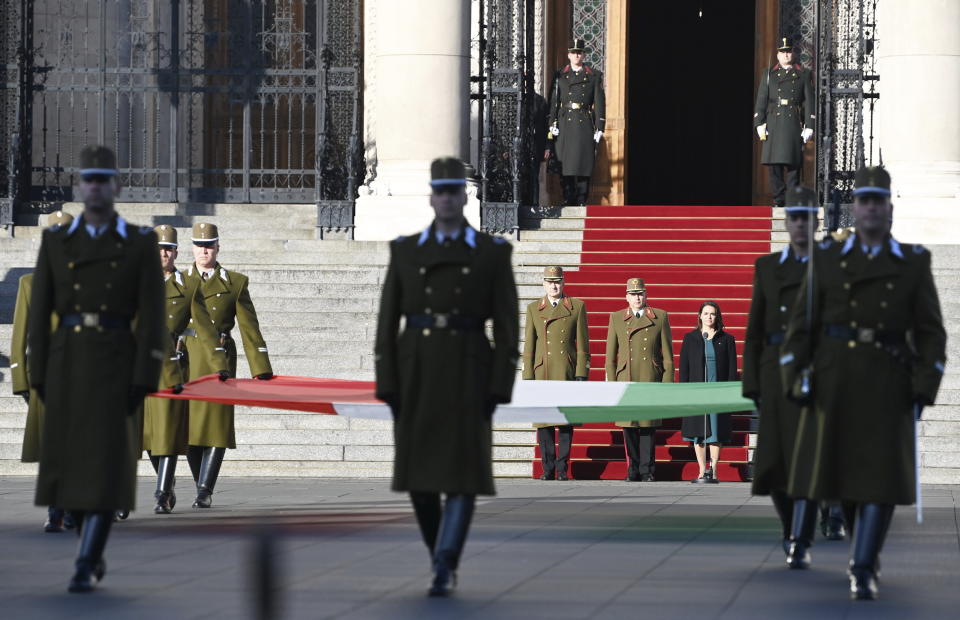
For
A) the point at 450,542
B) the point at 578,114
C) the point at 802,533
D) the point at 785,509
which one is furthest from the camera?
the point at 578,114

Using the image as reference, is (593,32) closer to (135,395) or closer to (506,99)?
(506,99)

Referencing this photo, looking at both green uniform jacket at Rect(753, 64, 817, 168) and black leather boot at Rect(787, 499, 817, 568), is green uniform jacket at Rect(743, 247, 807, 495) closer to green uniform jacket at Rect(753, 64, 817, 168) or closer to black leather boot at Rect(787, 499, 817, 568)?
black leather boot at Rect(787, 499, 817, 568)

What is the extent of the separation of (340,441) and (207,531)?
16.0ft

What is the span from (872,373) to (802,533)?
129 cm

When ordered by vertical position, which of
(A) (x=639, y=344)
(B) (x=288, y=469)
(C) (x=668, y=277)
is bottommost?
(B) (x=288, y=469)

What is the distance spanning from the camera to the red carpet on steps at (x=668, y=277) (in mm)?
16562

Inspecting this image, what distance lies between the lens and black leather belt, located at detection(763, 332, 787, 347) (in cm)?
1021

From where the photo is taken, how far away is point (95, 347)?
29.9 ft

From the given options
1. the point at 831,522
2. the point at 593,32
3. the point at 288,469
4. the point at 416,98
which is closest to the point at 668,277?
the point at 416,98

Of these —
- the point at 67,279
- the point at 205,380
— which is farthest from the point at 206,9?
the point at 67,279

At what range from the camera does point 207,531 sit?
11.6 meters

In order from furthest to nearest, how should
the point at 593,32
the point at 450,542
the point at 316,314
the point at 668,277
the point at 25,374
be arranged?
the point at 593,32
the point at 668,277
the point at 316,314
the point at 25,374
the point at 450,542

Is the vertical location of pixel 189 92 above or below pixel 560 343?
above

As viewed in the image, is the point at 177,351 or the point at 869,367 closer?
the point at 869,367
